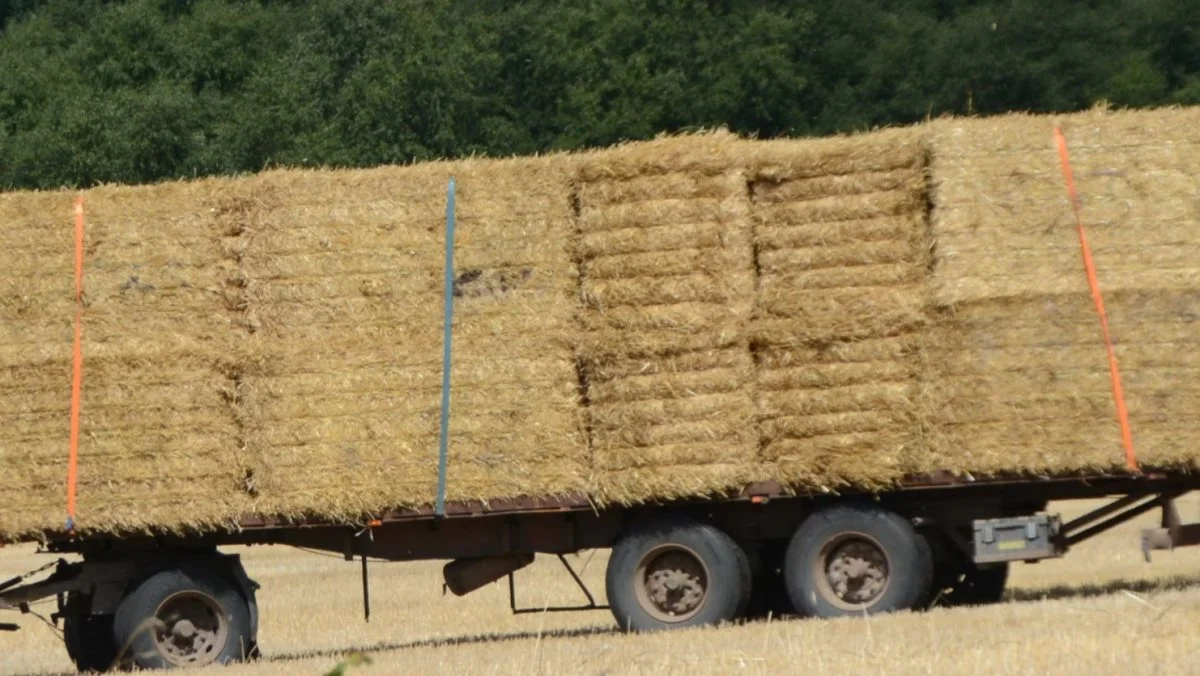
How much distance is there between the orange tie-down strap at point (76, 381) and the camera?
14.3 metres

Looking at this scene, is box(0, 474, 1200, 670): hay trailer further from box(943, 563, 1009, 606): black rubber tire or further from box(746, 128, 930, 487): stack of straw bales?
box(943, 563, 1009, 606): black rubber tire

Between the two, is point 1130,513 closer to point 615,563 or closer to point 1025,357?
point 1025,357

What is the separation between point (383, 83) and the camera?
6044 centimetres

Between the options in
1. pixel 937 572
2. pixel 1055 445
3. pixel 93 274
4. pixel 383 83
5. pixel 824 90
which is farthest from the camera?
pixel 824 90

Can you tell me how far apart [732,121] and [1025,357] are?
48499 millimetres

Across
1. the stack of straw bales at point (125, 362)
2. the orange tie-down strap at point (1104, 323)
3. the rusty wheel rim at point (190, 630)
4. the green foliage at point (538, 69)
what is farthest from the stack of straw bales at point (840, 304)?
the green foliage at point (538, 69)

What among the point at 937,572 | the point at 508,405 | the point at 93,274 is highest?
the point at 93,274

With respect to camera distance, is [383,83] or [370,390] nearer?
[370,390]

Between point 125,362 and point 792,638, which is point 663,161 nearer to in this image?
point 792,638

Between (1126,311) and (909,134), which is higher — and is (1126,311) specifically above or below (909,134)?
below

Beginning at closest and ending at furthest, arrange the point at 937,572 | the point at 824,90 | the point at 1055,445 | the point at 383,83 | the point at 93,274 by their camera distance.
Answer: the point at 1055,445, the point at 93,274, the point at 937,572, the point at 383,83, the point at 824,90

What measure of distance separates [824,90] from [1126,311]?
52.9m

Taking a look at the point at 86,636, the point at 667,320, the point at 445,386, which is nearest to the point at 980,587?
the point at 667,320

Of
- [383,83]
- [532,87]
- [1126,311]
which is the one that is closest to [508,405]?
[1126,311]
